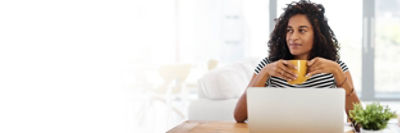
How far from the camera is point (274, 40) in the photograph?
2072 mm

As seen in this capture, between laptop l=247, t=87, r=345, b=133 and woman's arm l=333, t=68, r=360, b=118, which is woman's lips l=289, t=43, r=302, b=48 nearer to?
woman's arm l=333, t=68, r=360, b=118

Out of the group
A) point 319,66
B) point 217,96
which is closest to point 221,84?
point 217,96

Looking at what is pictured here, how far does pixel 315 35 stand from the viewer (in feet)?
6.33

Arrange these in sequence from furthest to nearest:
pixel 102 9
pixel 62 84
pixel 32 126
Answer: pixel 102 9, pixel 62 84, pixel 32 126

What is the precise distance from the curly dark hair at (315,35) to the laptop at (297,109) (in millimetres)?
822

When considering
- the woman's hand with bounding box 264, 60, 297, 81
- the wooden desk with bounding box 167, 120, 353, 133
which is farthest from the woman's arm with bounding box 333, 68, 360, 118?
the wooden desk with bounding box 167, 120, 353, 133

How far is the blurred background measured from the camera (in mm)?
3852

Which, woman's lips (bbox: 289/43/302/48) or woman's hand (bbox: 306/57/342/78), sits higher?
woman's lips (bbox: 289/43/302/48)

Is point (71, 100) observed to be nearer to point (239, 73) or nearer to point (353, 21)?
point (239, 73)

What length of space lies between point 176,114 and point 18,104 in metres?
1.87

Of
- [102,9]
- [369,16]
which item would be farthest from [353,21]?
[102,9]

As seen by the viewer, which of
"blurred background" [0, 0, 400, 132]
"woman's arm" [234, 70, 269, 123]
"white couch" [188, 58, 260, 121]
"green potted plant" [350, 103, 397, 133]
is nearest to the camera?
"green potted plant" [350, 103, 397, 133]

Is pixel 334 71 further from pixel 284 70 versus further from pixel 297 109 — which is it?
pixel 297 109

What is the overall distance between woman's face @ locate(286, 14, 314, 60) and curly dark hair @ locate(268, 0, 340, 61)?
2cm
